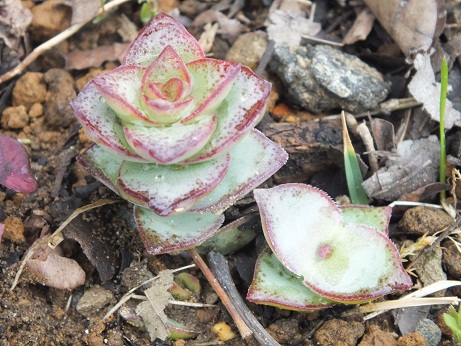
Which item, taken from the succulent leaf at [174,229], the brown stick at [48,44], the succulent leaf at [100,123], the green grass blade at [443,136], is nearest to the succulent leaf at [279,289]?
the succulent leaf at [174,229]

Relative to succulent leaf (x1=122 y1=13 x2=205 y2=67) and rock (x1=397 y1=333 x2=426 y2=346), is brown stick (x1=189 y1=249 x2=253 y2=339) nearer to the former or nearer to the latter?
rock (x1=397 y1=333 x2=426 y2=346)

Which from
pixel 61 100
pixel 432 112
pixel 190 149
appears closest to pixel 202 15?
pixel 61 100

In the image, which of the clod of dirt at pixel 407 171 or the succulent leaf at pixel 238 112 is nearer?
the succulent leaf at pixel 238 112

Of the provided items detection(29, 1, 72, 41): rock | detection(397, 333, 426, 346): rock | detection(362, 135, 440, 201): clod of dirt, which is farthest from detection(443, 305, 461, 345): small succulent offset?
detection(29, 1, 72, 41): rock

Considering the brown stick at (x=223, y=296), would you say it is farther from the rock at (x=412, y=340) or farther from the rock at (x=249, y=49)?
the rock at (x=249, y=49)

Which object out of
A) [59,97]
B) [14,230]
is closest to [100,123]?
[14,230]

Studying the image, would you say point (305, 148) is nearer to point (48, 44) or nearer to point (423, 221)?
point (423, 221)
